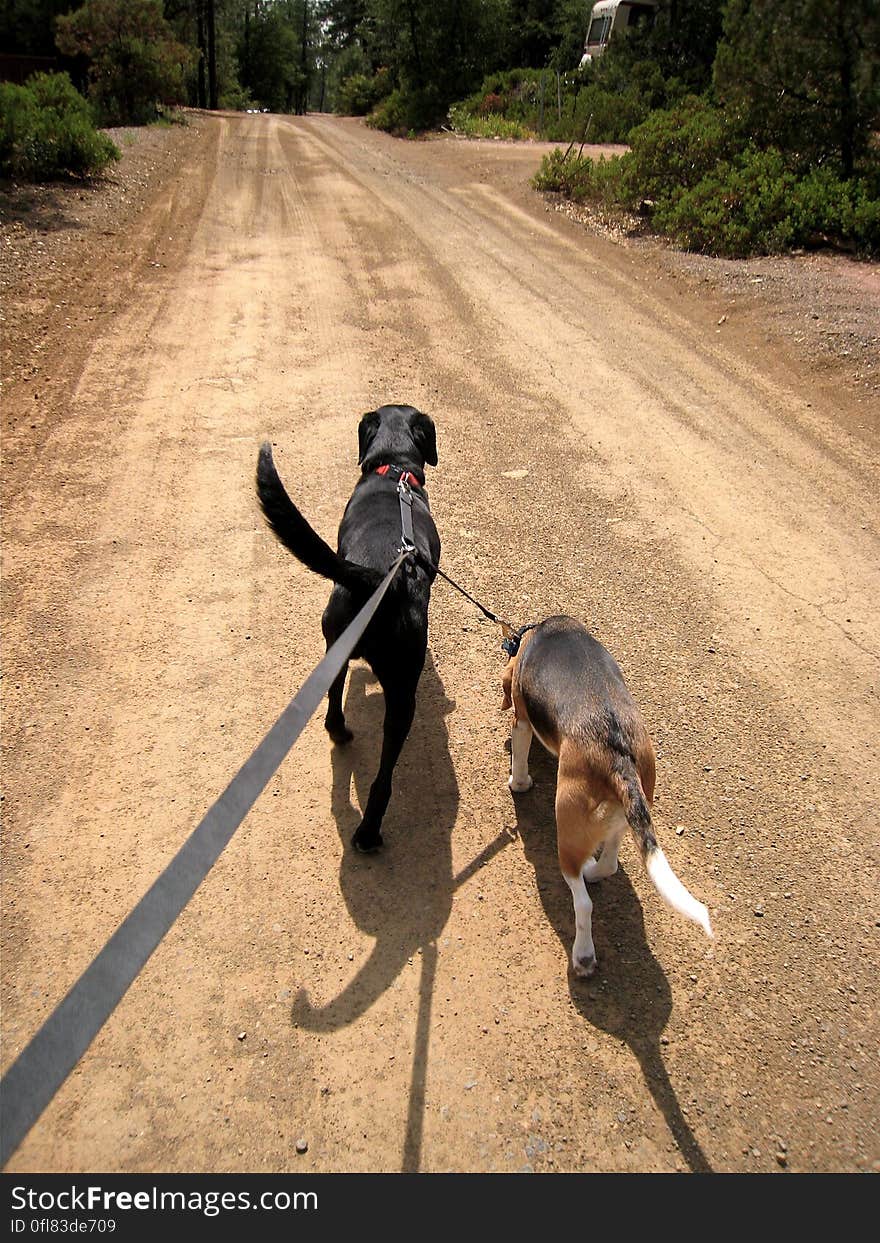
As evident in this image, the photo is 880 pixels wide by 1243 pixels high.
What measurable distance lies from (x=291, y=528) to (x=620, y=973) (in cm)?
215

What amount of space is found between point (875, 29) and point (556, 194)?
615 cm

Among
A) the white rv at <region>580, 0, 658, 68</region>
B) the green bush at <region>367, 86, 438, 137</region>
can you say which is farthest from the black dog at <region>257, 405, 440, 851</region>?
the white rv at <region>580, 0, 658, 68</region>

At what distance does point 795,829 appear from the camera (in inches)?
142

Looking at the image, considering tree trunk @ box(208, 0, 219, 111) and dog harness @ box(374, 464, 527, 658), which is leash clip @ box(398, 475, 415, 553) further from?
tree trunk @ box(208, 0, 219, 111)

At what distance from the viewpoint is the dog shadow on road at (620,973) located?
2645 millimetres

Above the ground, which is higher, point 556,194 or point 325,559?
point 556,194

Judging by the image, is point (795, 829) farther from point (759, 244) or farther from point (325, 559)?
point (759, 244)

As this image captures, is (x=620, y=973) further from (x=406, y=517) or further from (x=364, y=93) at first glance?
(x=364, y=93)

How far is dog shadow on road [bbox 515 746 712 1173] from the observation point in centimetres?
264

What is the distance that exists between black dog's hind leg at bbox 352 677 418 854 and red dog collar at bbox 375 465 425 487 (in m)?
1.25

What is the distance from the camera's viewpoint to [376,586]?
10.1ft

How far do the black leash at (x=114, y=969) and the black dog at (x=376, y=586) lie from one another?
99 centimetres
